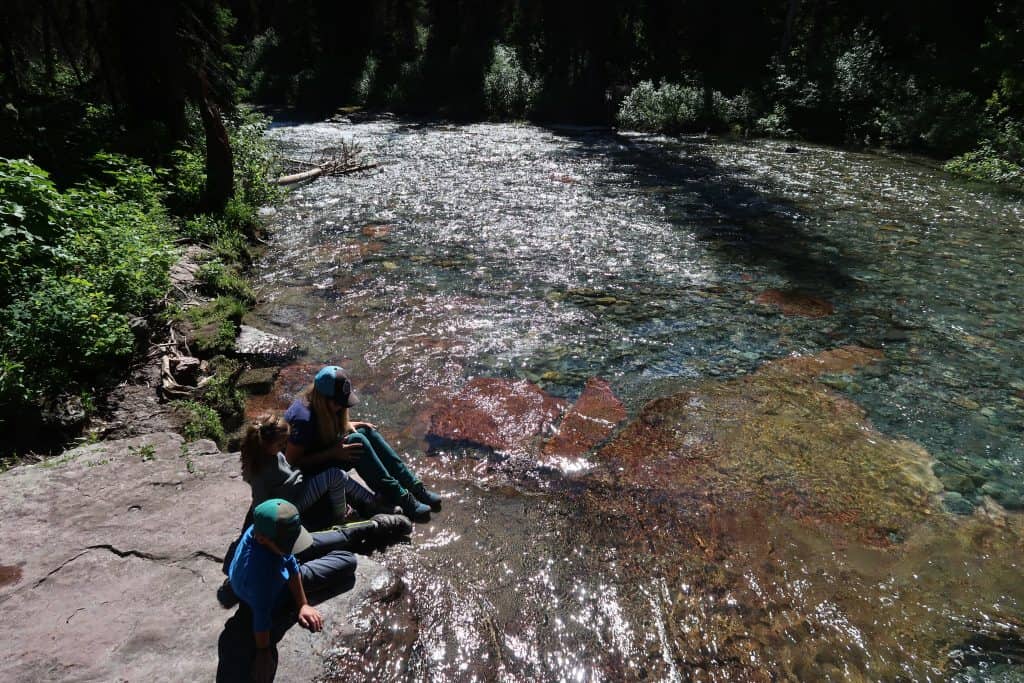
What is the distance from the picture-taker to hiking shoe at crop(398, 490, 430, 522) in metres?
4.36

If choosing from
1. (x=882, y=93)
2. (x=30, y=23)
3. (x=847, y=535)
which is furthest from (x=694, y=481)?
(x=882, y=93)

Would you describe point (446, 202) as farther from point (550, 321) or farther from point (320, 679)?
point (320, 679)

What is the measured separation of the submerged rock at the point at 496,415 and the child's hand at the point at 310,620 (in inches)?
84.8

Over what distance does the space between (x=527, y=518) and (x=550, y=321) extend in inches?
134

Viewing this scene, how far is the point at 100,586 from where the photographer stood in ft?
11.2

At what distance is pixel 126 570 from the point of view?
3.54 metres

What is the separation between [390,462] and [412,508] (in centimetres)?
37

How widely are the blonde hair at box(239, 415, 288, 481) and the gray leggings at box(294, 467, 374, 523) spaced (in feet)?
1.15

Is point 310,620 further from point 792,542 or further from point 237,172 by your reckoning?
point 237,172

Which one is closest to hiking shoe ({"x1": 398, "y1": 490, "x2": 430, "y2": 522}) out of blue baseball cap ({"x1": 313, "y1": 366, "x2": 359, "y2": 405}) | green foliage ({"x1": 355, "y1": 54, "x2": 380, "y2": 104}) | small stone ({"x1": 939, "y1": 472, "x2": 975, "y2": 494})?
blue baseball cap ({"x1": 313, "y1": 366, "x2": 359, "y2": 405})

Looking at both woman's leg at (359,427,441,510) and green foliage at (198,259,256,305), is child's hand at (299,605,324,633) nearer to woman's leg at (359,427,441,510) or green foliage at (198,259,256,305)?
woman's leg at (359,427,441,510)

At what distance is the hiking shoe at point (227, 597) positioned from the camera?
11.0 ft

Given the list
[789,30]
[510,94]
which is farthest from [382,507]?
[789,30]

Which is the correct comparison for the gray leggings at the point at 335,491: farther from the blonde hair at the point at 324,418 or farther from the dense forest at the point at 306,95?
the dense forest at the point at 306,95
